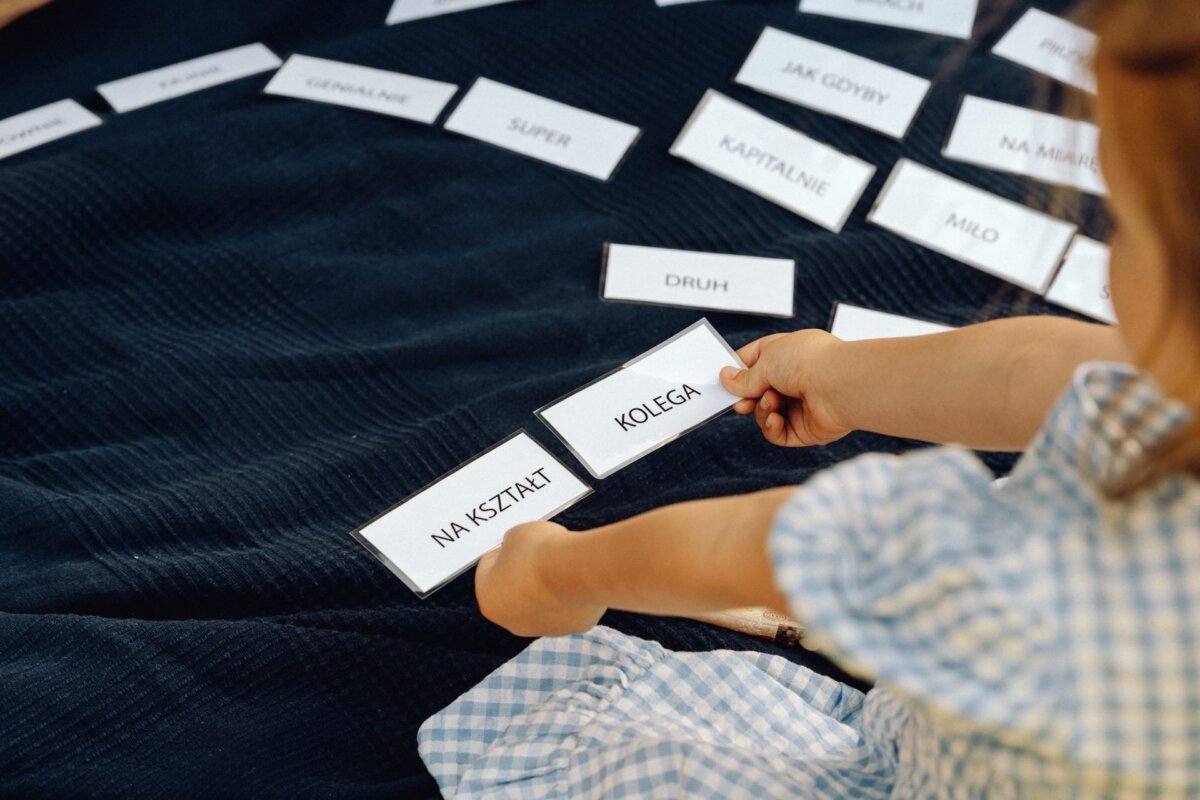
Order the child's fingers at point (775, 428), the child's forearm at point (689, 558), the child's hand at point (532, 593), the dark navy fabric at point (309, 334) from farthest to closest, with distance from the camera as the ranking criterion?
the child's fingers at point (775, 428) < the dark navy fabric at point (309, 334) < the child's hand at point (532, 593) < the child's forearm at point (689, 558)

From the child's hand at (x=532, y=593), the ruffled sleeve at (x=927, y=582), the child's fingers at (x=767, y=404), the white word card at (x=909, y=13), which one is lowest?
the child's hand at (x=532, y=593)

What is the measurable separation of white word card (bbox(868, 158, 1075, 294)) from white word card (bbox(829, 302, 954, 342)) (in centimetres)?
10

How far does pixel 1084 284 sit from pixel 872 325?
211 millimetres

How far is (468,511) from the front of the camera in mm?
794

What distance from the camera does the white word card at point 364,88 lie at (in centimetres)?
109

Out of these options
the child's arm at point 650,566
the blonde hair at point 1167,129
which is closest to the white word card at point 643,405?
the child's arm at point 650,566

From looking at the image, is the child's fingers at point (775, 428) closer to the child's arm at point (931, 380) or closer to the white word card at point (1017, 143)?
the child's arm at point (931, 380)

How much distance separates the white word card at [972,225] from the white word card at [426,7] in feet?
1.60

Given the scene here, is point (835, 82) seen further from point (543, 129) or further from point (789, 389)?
point (789, 389)

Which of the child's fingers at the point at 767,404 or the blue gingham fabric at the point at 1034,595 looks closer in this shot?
the blue gingham fabric at the point at 1034,595

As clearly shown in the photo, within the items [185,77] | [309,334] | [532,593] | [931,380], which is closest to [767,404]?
[931,380]

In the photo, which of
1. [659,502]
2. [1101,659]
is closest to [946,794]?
[1101,659]

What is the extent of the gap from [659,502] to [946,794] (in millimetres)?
366

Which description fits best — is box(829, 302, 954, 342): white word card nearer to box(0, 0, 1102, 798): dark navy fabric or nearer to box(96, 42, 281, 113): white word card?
box(0, 0, 1102, 798): dark navy fabric
